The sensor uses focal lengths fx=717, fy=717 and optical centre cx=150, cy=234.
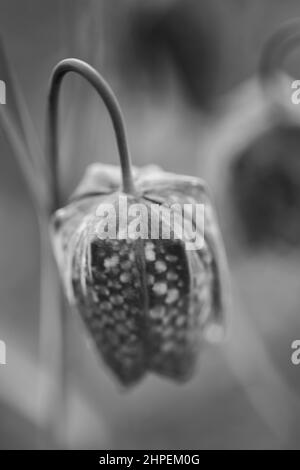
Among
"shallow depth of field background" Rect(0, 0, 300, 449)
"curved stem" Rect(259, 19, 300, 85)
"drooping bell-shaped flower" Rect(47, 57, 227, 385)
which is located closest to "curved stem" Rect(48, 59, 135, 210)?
"drooping bell-shaped flower" Rect(47, 57, 227, 385)

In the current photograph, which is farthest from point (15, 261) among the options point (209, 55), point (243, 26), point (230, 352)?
point (243, 26)

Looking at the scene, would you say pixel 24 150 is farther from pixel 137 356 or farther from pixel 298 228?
pixel 298 228

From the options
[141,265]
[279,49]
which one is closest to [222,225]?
[279,49]

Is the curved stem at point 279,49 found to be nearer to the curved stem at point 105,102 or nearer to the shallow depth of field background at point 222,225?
the shallow depth of field background at point 222,225

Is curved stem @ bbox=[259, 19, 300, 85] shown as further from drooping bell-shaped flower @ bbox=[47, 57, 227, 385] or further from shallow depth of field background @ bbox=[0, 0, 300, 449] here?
drooping bell-shaped flower @ bbox=[47, 57, 227, 385]

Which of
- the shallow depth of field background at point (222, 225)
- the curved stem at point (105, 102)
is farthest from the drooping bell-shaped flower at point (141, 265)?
the shallow depth of field background at point (222, 225)

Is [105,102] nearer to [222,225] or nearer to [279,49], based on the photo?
[279,49]

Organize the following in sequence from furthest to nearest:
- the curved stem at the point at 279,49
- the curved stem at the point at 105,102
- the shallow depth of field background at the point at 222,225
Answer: the shallow depth of field background at the point at 222,225
the curved stem at the point at 279,49
the curved stem at the point at 105,102
